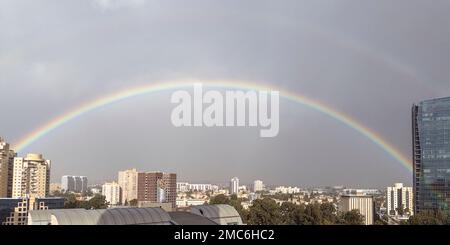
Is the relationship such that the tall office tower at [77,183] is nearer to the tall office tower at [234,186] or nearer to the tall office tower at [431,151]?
the tall office tower at [234,186]

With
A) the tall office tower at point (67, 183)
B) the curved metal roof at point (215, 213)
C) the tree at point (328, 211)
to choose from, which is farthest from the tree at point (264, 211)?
the tall office tower at point (67, 183)

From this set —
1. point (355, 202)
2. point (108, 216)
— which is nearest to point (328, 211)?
point (355, 202)

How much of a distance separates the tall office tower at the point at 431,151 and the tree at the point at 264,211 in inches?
181

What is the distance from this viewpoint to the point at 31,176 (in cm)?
1446

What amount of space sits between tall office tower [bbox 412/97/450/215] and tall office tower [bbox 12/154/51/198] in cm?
1211

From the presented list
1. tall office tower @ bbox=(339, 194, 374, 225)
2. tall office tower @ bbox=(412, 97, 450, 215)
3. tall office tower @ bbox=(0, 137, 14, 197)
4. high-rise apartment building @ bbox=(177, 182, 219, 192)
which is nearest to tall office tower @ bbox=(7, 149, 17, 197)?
tall office tower @ bbox=(0, 137, 14, 197)

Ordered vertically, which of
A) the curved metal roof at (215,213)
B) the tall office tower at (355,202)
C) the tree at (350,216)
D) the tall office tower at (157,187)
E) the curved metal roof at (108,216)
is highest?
the curved metal roof at (108,216)

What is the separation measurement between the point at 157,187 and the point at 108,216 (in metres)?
9.64

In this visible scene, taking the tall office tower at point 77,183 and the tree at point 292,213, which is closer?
the tree at point 292,213

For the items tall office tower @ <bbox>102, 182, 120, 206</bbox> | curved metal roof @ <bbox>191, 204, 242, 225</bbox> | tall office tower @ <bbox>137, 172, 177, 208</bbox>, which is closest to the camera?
curved metal roof @ <bbox>191, 204, 242, 225</bbox>

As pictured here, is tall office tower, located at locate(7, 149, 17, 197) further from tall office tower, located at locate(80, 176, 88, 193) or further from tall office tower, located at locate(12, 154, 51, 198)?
tall office tower, located at locate(80, 176, 88, 193)

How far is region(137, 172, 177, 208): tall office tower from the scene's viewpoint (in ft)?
41.6

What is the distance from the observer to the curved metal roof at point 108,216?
11.1ft
